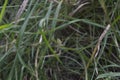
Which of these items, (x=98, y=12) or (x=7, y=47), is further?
(x=98, y=12)

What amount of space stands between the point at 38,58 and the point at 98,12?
317mm

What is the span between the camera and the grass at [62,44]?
3.74ft

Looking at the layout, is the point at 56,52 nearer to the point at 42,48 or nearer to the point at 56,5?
the point at 42,48

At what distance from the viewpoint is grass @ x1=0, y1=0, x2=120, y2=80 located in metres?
1.14

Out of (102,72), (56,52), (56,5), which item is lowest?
(102,72)

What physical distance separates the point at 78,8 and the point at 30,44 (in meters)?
0.23

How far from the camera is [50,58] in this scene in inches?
46.9

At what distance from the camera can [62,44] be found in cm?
119

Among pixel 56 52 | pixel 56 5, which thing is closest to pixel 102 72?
pixel 56 52

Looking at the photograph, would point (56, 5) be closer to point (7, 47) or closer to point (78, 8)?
point (78, 8)

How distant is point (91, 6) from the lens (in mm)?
1298

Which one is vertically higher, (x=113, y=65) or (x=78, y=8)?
(x=78, y=8)

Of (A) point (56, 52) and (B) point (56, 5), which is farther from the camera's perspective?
(B) point (56, 5)

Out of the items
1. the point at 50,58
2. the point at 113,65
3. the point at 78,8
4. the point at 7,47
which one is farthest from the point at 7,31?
the point at 113,65
